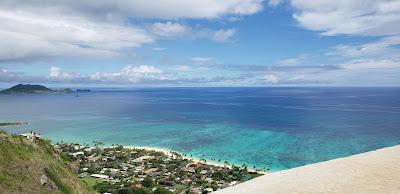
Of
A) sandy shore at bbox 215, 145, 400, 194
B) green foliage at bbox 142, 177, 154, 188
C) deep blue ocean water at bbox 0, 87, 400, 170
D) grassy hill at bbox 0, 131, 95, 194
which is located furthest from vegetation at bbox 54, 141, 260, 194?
sandy shore at bbox 215, 145, 400, 194

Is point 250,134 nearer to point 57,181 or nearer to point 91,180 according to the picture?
point 91,180

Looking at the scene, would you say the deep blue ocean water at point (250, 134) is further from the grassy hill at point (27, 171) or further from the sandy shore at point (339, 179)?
the sandy shore at point (339, 179)

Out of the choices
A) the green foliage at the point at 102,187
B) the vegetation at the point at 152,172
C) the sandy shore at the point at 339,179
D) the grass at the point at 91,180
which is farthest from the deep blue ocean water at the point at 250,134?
the sandy shore at the point at 339,179

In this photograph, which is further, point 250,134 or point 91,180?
point 250,134

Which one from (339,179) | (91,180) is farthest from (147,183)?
(339,179)

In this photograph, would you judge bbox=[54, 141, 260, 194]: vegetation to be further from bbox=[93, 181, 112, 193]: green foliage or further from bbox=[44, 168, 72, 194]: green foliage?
bbox=[44, 168, 72, 194]: green foliage
